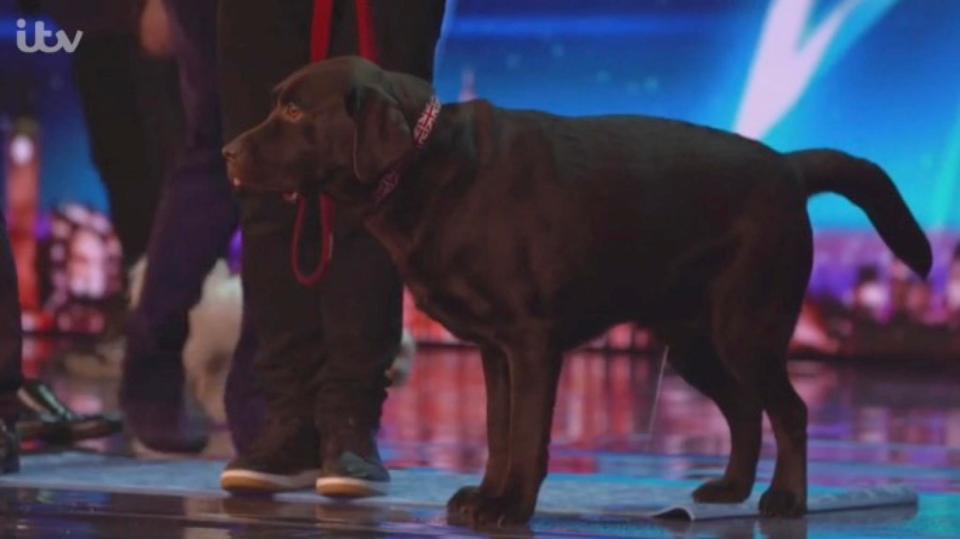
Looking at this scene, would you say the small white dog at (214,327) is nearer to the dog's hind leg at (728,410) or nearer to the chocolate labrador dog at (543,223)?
the dog's hind leg at (728,410)

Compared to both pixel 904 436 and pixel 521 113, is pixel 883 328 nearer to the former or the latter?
pixel 904 436

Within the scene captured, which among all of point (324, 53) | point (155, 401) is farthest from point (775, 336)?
point (155, 401)

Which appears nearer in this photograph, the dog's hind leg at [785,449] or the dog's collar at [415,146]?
the dog's collar at [415,146]

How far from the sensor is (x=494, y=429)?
308 centimetres

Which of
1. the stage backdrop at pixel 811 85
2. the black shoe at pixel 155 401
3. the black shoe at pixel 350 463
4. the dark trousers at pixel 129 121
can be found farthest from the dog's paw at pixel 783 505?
the stage backdrop at pixel 811 85

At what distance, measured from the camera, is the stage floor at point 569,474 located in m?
3.01

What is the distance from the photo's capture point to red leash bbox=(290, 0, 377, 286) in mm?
3266

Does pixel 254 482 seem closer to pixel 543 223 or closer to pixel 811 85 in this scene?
pixel 543 223

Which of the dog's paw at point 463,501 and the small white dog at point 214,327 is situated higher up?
the small white dog at point 214,327

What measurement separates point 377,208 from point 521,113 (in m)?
0.26

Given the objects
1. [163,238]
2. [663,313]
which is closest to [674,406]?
[163,238]

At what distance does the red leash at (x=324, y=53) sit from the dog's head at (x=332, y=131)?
0.95 feet

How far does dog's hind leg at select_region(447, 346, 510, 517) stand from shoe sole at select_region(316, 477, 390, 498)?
197 millimetres

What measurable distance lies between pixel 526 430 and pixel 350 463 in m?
0.44
